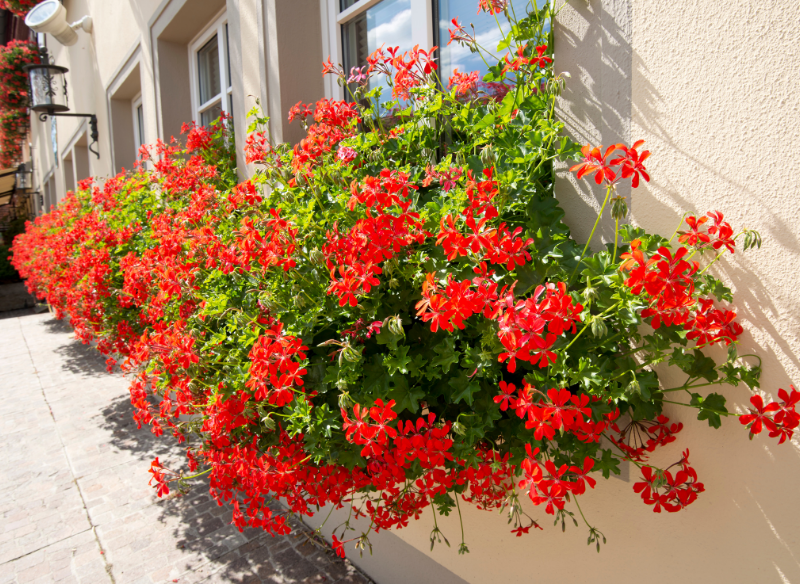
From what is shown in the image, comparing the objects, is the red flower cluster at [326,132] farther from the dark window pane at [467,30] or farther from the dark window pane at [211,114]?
the dark window pane at [211,114]

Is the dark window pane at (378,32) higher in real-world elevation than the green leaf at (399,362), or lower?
higher

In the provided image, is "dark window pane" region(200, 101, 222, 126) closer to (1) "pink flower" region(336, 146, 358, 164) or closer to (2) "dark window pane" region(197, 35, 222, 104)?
(2) "dark window pane" region(197, 35, 222, 104)

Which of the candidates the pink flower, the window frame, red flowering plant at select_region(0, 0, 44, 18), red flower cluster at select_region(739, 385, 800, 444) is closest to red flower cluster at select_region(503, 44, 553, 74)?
the pink flower

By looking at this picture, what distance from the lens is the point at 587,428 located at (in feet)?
3.88

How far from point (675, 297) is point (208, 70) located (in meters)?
5.18

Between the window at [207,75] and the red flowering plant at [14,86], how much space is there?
868cm

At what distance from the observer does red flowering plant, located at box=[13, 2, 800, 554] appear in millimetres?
1218

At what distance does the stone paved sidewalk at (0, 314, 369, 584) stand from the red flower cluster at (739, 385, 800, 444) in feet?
4.88

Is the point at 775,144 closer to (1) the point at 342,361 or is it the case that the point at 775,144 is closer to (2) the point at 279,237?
(1) the point at 342,361

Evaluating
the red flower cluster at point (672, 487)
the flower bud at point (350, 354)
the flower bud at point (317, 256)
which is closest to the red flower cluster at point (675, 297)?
the red flower cluster at point (672, 487)

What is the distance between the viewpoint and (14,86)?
11.6 meters

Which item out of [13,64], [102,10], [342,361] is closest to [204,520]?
[342,361]

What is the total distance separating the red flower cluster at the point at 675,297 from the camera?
1077mm

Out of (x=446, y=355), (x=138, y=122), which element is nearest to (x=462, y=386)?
(x=446, y=355)
